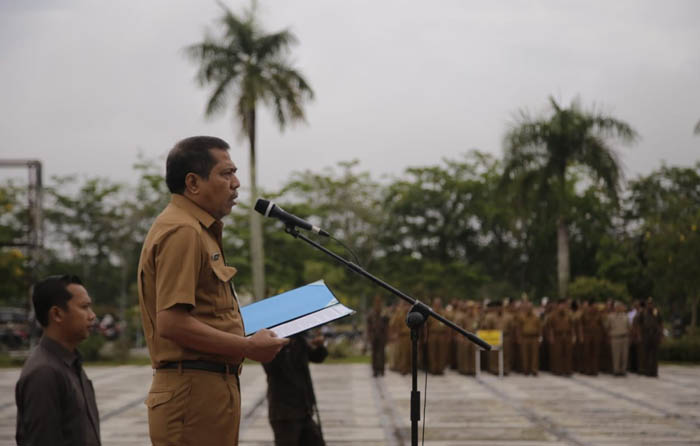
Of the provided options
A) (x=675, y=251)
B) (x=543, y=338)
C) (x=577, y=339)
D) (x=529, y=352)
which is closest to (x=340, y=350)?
(x=543, y=338)

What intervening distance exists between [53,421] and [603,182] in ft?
94.7

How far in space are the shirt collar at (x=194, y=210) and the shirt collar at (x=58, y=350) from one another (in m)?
1.10

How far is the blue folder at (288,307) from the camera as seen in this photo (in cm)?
362

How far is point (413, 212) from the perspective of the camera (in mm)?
47062

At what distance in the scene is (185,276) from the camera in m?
3.04

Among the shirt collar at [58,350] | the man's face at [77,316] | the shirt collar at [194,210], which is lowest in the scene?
the shirt collar at [58,350]

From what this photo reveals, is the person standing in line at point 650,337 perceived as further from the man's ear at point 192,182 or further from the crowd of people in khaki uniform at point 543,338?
the man's ear at point 192,182

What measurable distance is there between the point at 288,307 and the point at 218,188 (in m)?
0.78

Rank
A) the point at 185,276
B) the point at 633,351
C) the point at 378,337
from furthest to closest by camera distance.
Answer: the point at 633,351 < the point at 378,337 < the point at 185,276

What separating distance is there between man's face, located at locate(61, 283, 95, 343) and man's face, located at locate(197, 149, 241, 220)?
1.12m

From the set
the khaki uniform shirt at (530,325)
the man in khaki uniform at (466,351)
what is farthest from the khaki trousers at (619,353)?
the man in khaki uniform at (466,351)

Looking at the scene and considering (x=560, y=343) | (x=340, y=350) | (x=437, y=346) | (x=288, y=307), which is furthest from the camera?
(x=340, y=350)

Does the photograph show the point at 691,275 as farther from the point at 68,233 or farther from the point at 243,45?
the point at 68,233

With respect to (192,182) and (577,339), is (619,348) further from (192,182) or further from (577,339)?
(192,182)
